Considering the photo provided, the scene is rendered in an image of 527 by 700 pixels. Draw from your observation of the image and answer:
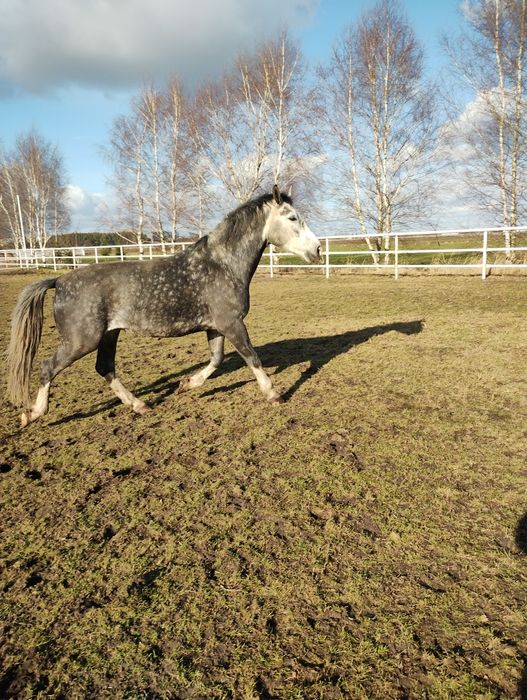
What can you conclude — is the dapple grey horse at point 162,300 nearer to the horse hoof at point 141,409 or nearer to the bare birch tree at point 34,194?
the horse hoof at point 141,409

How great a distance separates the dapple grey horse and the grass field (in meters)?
0.44

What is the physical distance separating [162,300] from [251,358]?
1.05m

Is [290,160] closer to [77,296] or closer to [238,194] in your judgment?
[238,194]

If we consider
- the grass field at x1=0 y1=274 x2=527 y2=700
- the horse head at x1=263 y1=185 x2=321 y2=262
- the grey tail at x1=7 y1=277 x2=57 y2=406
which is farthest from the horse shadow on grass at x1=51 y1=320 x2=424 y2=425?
the horse head at x1=263 y1=185 x2=321 y2=262

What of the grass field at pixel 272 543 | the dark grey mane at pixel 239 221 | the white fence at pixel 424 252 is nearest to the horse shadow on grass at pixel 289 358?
the grass field at pixel 272 543

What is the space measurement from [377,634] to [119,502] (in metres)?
1.70

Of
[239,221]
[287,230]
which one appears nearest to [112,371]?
[239,221]

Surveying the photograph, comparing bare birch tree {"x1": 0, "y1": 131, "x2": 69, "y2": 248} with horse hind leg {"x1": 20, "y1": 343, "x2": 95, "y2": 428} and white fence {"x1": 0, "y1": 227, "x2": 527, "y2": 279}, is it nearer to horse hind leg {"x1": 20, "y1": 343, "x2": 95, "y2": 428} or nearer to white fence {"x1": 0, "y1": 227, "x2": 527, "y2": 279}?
white fence {"x1": 0, "y1": 227, "x2": 527, "y2": 279}

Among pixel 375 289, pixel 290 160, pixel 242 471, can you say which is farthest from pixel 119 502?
pixel 290 160

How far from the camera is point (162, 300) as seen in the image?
4.31m

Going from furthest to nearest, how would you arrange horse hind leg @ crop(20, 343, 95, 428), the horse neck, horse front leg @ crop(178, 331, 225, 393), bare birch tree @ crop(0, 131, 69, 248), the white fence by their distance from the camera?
bare birch tree @ crop(0, 131, 69, 248)
the white fence
horse front leg @ crop(178, 331, 225, 393)
the horse neck
horse hind leg @ crop(20, 343, 95, 428)

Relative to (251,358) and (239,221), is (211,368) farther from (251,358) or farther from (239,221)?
(239,221)

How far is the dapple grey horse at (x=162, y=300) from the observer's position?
411cm

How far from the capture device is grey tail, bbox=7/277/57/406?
4.18m
